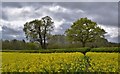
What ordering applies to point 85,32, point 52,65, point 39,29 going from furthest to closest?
1. point 85,32
2. point 39,29
3. point 52,65

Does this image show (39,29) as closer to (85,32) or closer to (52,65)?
(52,65)

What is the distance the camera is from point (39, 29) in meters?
5.14

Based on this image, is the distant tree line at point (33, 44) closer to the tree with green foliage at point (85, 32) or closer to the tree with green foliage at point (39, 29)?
the tree with green foliage at point (39, 29)

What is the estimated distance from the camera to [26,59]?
12.5ft

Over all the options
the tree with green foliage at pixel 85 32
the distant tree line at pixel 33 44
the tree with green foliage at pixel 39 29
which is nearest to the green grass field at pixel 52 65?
the distant tree line at pixel 33 44

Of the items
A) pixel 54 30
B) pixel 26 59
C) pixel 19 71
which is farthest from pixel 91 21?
pixel 19 71

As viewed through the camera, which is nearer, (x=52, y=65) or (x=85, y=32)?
(x=52, y=65)

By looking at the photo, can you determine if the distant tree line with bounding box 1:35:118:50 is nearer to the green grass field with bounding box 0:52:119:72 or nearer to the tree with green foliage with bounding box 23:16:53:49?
the tree with green foliage with bounding box 23:16:53:49

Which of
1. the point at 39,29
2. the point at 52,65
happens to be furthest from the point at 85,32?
the point at 52,65

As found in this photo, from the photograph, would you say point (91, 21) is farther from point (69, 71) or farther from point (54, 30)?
point (69, 71)

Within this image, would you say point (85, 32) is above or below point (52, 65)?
above

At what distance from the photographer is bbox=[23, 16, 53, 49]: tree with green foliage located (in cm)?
490

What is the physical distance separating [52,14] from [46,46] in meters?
0.69

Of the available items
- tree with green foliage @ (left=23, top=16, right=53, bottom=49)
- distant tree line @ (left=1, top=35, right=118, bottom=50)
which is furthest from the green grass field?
tree with green foliage @ (left=23, top=16, right=53, bottom=49)
